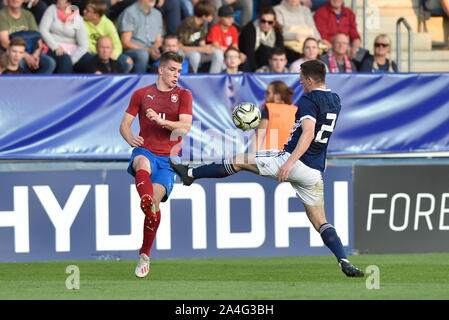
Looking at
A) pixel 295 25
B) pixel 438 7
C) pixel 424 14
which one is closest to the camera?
pixel 295 25

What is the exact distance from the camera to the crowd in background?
533 inches

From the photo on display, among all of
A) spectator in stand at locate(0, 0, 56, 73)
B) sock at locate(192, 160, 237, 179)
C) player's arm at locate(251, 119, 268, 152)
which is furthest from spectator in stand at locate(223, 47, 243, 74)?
sock at locate(192, 160, 237, 179)

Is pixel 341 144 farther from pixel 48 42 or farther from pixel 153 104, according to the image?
pixel 48 42

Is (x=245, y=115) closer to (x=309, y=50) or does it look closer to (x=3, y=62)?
(x=309, y=50)

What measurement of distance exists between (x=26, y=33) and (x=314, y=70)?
5.53 m

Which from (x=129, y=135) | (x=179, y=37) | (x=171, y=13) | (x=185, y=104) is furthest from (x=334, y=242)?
(x=171, y=13)

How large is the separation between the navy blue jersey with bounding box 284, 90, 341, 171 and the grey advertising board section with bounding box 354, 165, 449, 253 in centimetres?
318

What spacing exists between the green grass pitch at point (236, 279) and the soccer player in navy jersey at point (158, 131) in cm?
79

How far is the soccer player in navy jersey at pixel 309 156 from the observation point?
9.23 m

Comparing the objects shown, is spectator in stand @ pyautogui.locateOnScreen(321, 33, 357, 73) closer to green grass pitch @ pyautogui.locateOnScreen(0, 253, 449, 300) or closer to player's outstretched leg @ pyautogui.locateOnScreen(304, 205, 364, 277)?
green grass pitch @ pyautogui.locateOnScreen(0, 253, 449, 300)

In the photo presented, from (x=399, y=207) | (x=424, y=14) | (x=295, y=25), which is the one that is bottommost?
(x=399, y=207)

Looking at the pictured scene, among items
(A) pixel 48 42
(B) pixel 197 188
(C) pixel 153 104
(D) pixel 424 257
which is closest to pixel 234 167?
(C) pixel 153 104

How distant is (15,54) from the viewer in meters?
12.7

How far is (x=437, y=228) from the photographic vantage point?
12711 millimetres
